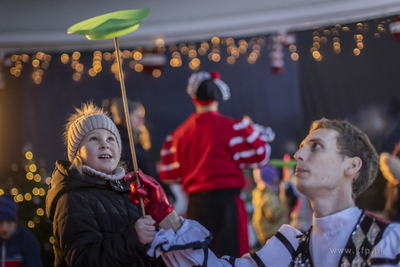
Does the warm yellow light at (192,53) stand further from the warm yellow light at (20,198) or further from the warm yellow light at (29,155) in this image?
the warm yellow light at (20,198)

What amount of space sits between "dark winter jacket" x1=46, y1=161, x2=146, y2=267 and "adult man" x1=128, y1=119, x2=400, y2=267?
0.12 m

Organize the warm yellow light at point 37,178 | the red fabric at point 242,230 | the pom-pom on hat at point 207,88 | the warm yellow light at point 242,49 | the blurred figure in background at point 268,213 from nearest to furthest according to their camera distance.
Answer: the red fabric at point 242,230 → the pom-pom on hat at point 207,88 → the blurred figure in background at point 268,213 → the warm yellow light at point 37,178 → the warm yellow light at point 242,49

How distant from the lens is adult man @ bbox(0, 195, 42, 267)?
2797 mm

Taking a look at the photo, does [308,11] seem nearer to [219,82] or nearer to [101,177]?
[219,82]

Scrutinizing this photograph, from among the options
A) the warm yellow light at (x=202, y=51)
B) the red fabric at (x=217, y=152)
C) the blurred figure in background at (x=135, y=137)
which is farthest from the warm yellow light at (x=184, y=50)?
the blurred figure in background at (x=135, y=137)

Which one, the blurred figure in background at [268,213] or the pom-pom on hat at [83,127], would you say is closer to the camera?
the pom-pom on hat at [83,127]

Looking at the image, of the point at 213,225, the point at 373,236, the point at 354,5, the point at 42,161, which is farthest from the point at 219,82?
the point at 42,161

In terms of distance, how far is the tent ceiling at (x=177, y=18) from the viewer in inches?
171

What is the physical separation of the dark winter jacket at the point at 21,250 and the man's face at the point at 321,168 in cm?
205

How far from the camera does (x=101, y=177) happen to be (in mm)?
1671

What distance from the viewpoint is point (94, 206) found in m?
1.60

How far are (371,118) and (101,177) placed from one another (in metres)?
3.47

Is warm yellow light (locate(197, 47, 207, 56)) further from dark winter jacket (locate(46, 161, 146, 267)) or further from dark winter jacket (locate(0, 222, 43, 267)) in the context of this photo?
dark winter jacket (locate(46, 161, 146, 267))

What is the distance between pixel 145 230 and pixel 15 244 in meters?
1.86
